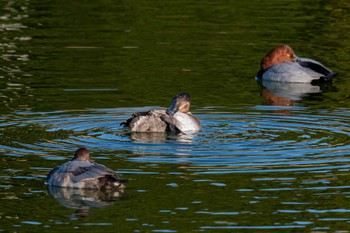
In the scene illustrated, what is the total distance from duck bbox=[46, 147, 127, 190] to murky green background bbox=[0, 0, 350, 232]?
20 centimetres

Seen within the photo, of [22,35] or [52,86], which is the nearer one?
[52,86]

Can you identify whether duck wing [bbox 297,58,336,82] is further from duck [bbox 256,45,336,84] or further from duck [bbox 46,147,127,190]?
duck [bbox 46,147,127,190]

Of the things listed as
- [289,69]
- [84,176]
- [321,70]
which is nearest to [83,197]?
[84,176]

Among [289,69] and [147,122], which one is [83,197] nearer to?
[147,122]

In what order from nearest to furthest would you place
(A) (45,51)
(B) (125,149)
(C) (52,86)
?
(B) (125,149) → (C) (52,86) → (A) (45,51)

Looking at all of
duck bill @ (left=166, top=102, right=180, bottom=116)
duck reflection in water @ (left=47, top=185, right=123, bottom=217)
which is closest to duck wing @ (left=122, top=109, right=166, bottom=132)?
duck bill @ (left=166, top=102, right=180, bottom=116)

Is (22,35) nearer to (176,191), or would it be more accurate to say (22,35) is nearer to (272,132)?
(272,132)

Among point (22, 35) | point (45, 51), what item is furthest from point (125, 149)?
point (22, 35)

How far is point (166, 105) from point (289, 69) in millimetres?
4449

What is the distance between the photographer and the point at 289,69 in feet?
72.8

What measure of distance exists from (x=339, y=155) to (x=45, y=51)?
36.2 ft

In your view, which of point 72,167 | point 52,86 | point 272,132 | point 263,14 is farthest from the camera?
point 263,14

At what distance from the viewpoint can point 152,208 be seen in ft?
38.0

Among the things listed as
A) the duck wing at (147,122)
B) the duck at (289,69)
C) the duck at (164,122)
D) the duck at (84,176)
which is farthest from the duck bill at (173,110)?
the duck at (289,69)
